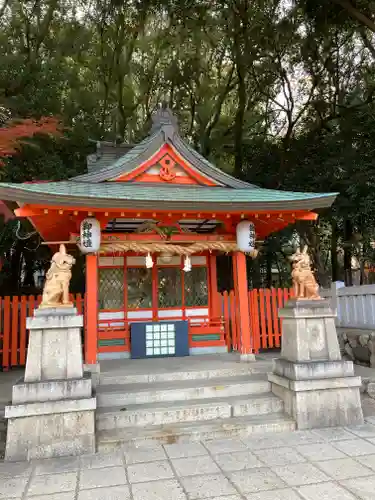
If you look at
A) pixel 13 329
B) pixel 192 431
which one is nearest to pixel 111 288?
pixel 13 329

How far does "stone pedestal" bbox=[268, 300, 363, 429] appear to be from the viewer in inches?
229

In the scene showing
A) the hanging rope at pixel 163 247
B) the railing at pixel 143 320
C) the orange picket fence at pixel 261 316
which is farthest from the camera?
the orange picket fence at pixel 261 316

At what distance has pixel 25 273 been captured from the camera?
2031cm

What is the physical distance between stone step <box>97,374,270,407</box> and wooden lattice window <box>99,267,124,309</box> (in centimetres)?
325

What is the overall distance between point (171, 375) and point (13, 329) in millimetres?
4299

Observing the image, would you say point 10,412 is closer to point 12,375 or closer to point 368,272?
point 12,375

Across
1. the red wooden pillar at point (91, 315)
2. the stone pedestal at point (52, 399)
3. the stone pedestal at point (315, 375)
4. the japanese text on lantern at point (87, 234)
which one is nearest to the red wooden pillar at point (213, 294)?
the red wooden pillar at point (91, 315)

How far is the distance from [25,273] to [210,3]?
1518cm

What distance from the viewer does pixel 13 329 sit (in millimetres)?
9109

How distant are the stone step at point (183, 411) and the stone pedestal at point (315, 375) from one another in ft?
1.28

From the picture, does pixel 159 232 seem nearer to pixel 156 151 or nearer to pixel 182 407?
pixel 156 151

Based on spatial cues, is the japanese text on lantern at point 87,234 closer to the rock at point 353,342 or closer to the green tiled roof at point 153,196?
the green tiled roof at point 153,196

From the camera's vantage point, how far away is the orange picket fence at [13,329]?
907 centimetres

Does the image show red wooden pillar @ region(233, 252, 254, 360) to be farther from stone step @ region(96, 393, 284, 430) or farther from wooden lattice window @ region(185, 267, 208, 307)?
stone step @ region(96, 393, 284, 430)
